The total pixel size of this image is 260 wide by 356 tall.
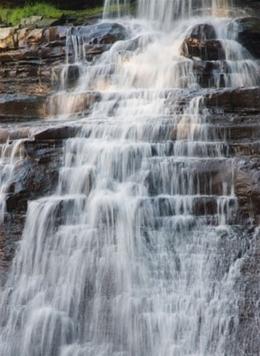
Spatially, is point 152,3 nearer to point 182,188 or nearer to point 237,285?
point 182,188

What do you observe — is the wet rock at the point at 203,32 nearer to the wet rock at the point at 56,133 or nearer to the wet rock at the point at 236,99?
the wet rock at the point at 236,99

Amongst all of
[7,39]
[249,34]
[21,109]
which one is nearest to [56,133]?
[21,109]

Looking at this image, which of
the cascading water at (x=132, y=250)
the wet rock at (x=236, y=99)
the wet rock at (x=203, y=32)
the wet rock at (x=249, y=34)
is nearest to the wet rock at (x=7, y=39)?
the wet rock at (x=203, y=32)

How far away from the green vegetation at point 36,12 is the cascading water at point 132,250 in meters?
10.2

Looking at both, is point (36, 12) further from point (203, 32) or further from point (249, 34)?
point (249, 34)

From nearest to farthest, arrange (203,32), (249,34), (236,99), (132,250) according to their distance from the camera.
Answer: (132,250) < (236,99) < (203,32) < (249,34)

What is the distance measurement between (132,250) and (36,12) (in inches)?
544

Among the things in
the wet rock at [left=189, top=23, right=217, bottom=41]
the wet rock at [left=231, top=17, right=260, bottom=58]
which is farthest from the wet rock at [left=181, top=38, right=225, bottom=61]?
the wet rock at [left=231, top=17, right=260, bottom=58]

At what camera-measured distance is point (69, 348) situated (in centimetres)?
660

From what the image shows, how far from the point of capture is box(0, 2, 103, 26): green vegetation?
18109mm

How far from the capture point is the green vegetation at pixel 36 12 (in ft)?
59.4

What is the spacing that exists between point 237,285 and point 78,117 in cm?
601

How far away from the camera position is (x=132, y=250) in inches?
287

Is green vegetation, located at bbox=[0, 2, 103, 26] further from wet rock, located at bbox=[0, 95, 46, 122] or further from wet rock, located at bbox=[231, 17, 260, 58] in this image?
wet rock, located at bbox=[0, 95, 46, 122]
